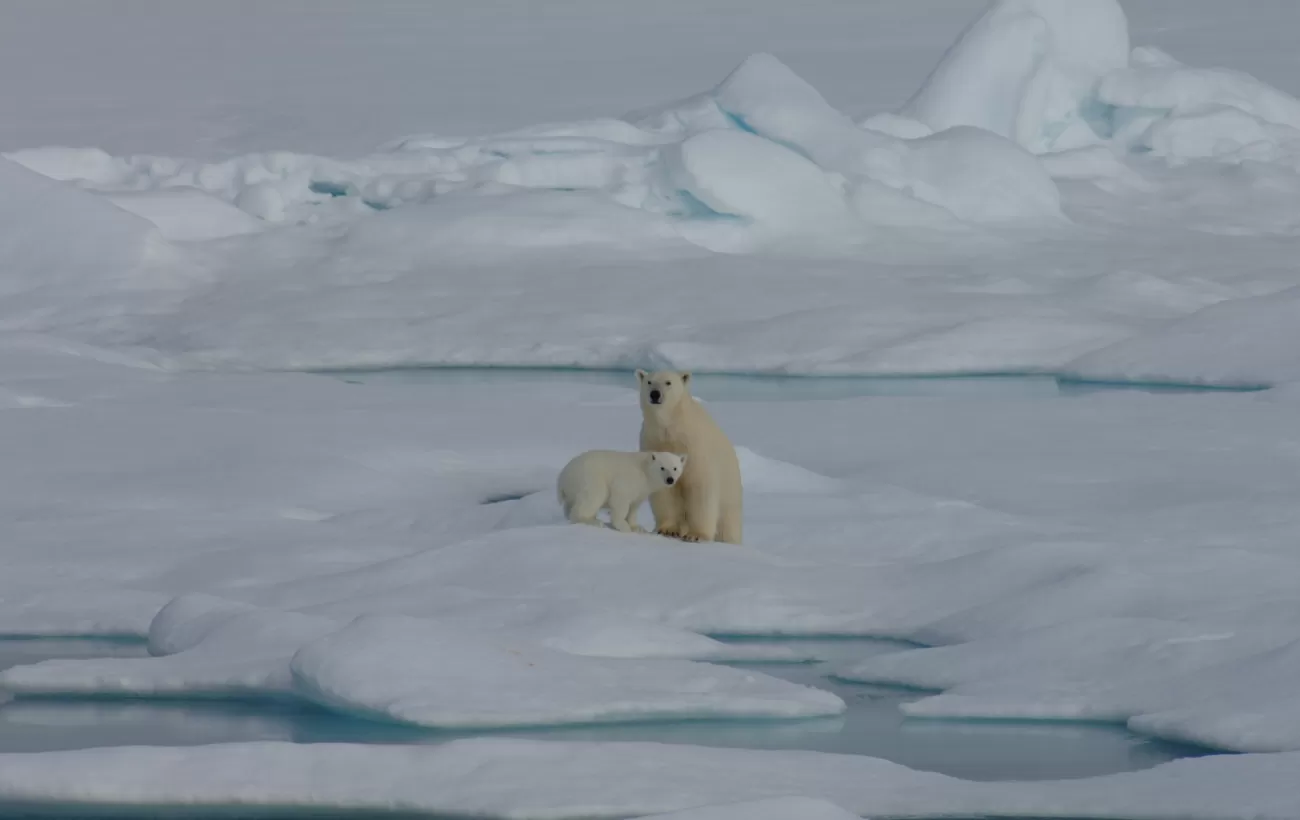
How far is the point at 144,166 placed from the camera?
59.7ft

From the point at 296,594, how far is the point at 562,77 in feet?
110

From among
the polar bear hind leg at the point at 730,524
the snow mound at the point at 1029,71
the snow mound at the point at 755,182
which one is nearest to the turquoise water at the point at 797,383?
the snow mound at the point at 755,182

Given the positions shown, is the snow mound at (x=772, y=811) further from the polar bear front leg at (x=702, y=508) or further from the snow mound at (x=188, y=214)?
the snow mound at (x=188, y=214)

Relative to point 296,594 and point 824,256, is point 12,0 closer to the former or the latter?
point 824,256

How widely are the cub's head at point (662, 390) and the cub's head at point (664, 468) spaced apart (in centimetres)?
15

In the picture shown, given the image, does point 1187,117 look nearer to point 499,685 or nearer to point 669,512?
point 669,512

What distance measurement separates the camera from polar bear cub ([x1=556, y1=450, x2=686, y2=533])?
5070 millimetres

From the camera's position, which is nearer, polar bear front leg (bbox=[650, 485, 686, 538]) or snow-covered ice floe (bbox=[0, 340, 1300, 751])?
snow-covered ice floe (bbox=[0, 340, 1300, 751])

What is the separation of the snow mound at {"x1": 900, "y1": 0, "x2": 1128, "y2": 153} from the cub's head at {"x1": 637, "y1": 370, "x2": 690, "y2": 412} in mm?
14301

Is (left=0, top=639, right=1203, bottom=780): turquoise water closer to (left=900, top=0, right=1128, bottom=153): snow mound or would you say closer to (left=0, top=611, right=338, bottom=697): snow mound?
(left=0, top=611, right=338, bottom=697): snow mound

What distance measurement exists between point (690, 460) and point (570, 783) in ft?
6.48

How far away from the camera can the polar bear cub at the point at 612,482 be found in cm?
507

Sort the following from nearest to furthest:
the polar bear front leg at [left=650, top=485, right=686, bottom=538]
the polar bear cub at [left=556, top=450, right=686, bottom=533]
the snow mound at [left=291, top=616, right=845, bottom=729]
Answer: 1. the snow mound at [left=291, top=616, right=845, bottom=729]
2. the polar bear cub at [left=556, top=450, right=686, bottom=533]
3. the polar bear front leg at [left=650, top=485, right=686, bottom=538]

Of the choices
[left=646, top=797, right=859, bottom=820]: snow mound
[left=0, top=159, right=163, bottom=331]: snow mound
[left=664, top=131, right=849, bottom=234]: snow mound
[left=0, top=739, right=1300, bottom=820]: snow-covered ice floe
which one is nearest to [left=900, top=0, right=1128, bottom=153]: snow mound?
[left=664, top=131, right=849, bottom=234]: snow mound
